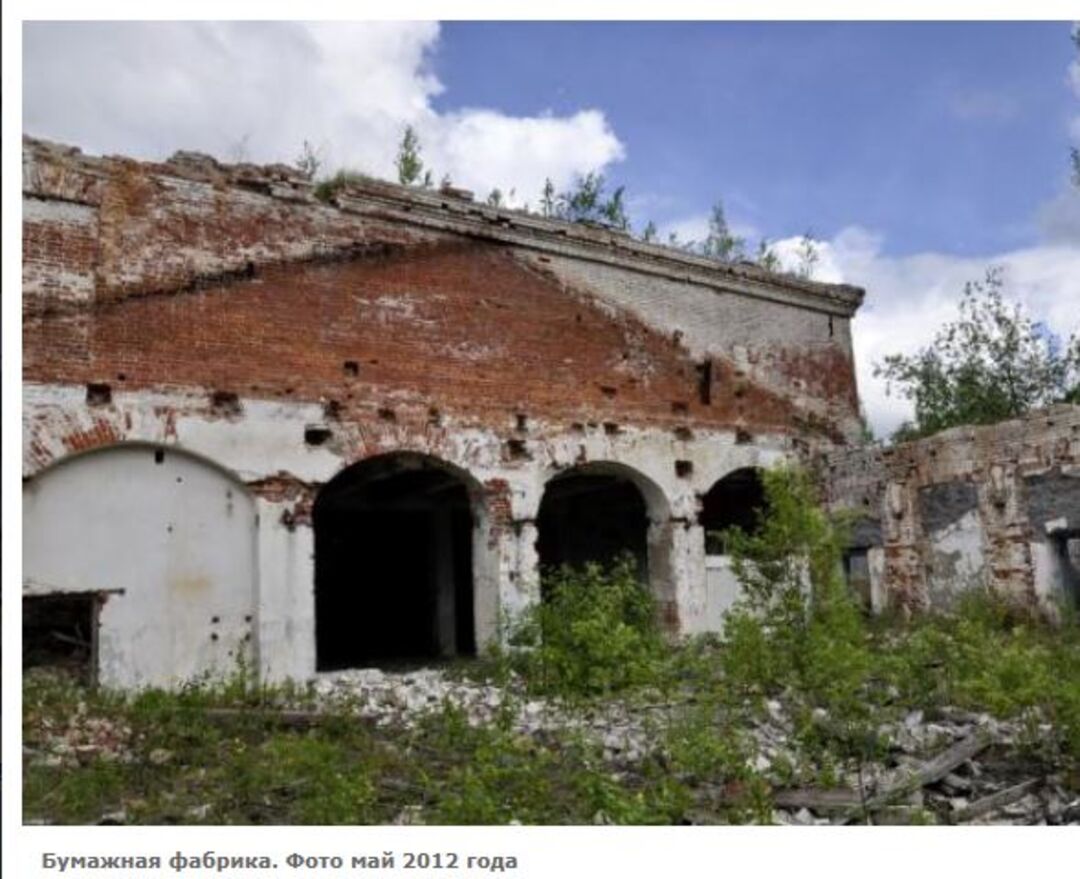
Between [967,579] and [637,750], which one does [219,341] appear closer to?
[637,750]

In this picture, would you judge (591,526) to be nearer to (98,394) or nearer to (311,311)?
(311,311)

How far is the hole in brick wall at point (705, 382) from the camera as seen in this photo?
A: 14094mm

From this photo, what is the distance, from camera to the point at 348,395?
430 inches

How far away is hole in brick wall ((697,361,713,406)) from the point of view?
46.2 ft

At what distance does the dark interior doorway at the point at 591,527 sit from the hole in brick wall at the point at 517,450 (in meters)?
4.39

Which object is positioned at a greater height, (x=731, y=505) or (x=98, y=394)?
(x=98, y=394)

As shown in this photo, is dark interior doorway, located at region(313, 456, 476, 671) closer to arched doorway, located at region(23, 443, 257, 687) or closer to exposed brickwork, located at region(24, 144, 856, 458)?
exposed brickwork, located at region(24, 144, 856, 458)

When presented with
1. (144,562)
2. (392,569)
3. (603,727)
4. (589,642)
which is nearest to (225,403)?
(144,562)

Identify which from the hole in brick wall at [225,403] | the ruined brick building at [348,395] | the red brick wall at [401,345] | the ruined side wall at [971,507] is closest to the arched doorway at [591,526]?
the ruined brick building at [348,395]

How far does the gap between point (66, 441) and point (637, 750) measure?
5.75m

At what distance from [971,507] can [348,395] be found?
800cm

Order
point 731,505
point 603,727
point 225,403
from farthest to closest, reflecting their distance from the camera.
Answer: point 731,505 → point 225,403 → point 603,727
